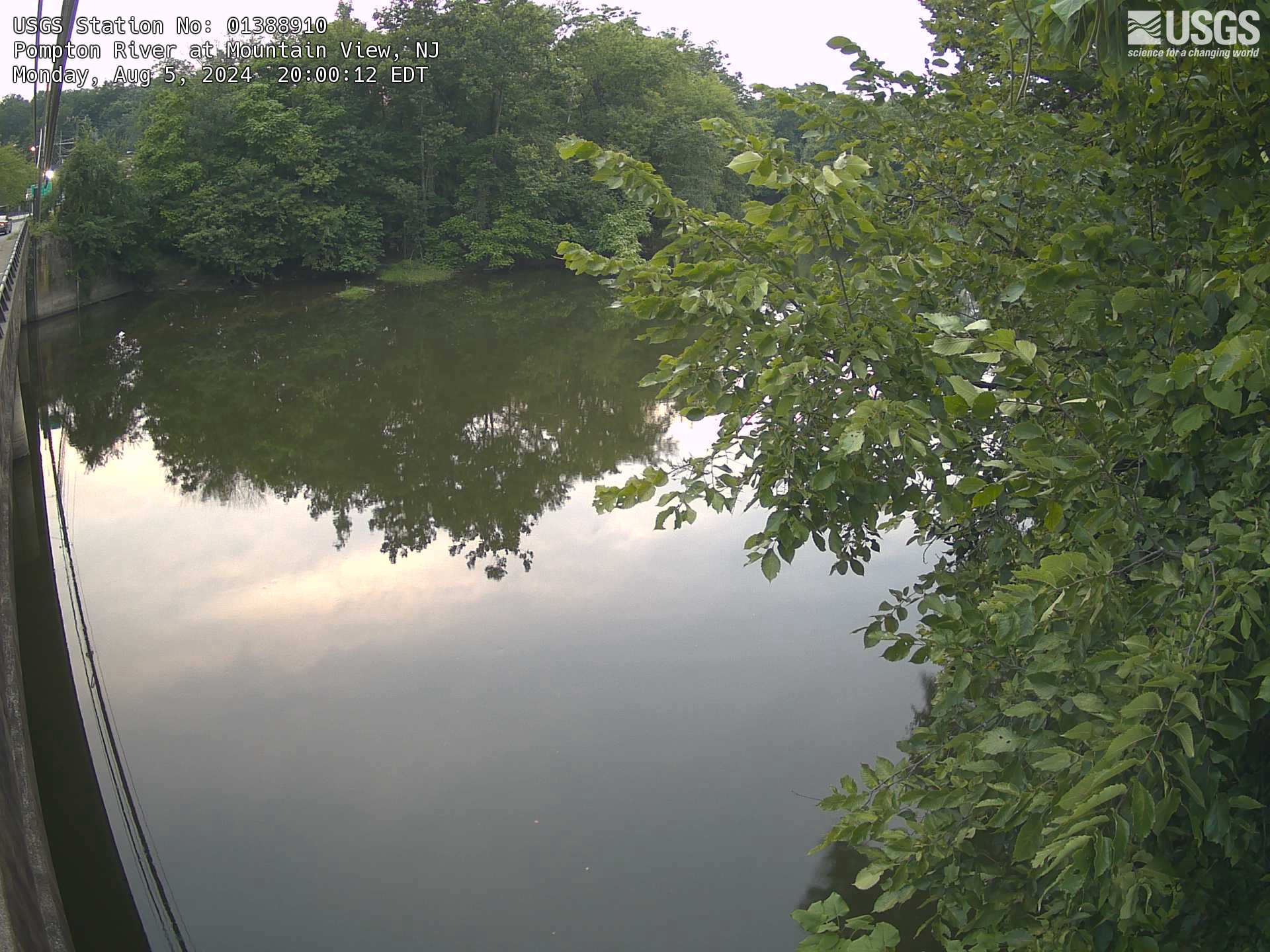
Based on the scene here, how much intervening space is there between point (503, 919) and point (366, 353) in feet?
70.2

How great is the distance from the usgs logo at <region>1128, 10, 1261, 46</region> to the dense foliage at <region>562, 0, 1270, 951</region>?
71 mm

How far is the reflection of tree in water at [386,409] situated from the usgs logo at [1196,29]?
10.7 meters

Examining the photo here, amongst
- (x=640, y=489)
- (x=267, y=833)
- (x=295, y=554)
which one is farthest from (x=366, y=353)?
(x=640, y=489)

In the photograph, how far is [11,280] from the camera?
2052 cm

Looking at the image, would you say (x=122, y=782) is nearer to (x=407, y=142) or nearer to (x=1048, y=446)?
(x=1048, y=446)

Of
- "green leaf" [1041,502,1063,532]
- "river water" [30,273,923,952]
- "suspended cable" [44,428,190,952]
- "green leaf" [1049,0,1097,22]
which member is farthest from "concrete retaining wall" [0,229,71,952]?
"green leaf" [1049,0,1097,22]

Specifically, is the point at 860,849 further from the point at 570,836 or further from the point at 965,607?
the point at 570,836

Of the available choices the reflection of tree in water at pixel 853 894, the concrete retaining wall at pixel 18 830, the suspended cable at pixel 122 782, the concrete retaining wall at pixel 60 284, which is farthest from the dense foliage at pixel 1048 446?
the concrete retaining wall at pixel 60 284

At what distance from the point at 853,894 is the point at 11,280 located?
67.5 ft

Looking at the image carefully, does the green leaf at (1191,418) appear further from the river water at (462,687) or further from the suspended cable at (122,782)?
the suspended cable at (122,782)

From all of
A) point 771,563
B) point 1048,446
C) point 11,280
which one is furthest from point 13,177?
point 1048,446

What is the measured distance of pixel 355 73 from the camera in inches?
1570

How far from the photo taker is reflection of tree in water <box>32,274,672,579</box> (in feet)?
51.0

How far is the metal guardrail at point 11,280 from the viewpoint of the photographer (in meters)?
15.7
